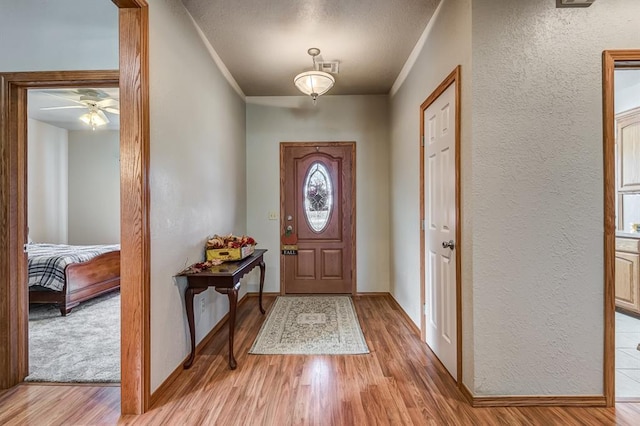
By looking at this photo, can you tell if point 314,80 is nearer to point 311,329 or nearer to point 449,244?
point 449,244

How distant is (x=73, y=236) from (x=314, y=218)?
16.5ft

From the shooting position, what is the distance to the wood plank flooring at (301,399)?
1774 mm

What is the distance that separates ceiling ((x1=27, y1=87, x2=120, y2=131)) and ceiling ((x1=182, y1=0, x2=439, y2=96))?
5.94 ft

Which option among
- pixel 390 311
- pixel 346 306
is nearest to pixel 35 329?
pixel 346 306

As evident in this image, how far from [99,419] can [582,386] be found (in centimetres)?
284

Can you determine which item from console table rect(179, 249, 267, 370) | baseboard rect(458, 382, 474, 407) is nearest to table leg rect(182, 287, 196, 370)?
console table rect(179, 249, 267, 370)

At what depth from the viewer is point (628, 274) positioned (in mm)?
3482

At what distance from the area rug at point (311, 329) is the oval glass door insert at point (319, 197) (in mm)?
1075

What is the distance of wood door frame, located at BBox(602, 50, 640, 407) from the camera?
188 centimetres

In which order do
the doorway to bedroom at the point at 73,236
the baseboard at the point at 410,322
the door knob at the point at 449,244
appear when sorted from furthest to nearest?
1. the baseboard at the point at 410,322
2. the doorway to bedroom at the point at 73,236
3. the door knob at the point at 449,244

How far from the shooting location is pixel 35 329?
3180mm

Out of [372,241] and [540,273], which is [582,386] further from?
[372,241]

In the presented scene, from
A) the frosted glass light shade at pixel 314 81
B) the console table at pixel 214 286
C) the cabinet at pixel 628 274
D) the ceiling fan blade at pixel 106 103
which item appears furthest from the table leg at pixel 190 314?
the cabinet at pixel 628 274

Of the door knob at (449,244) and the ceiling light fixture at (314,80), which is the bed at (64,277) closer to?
the ceiling light fixture at (314,80)
